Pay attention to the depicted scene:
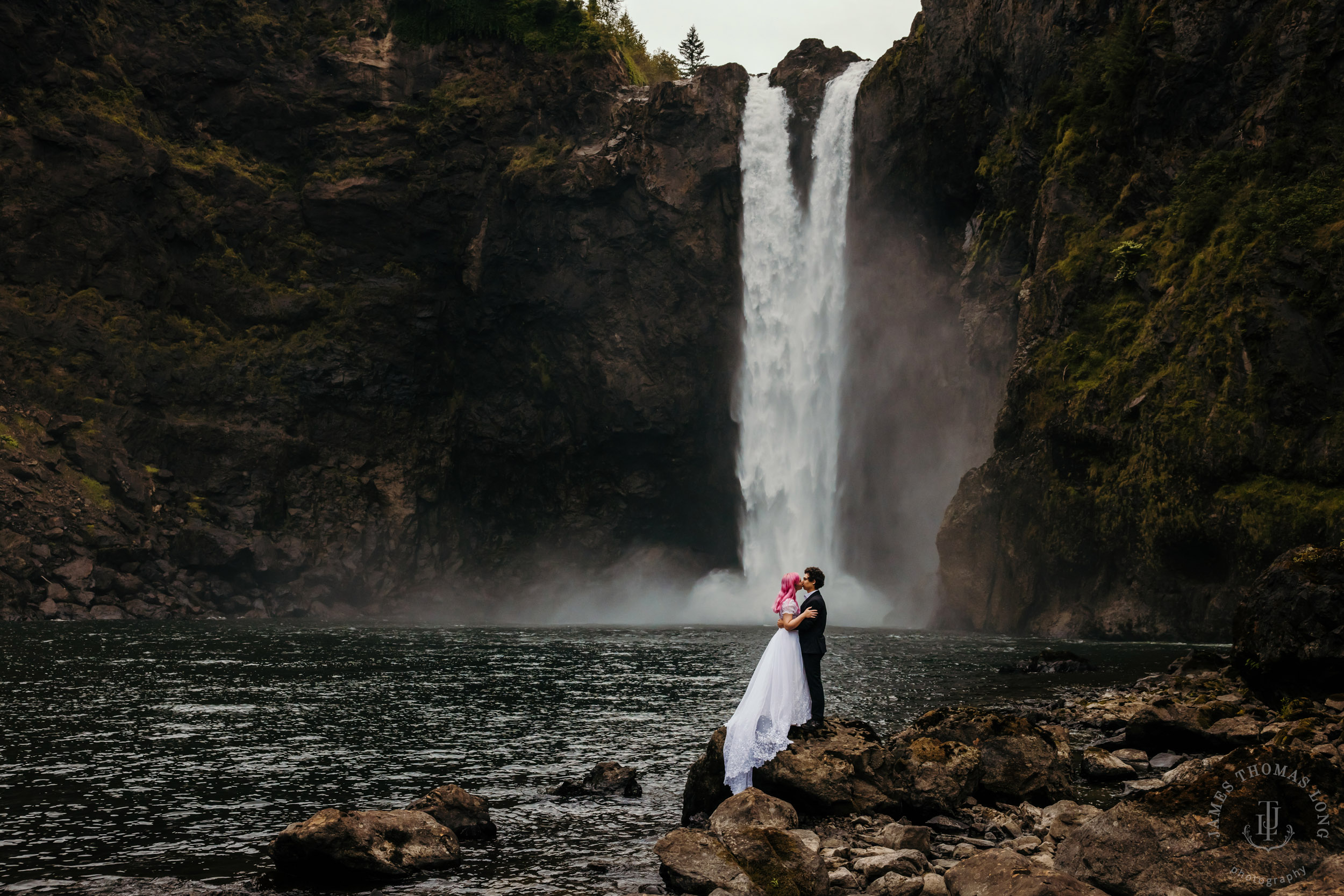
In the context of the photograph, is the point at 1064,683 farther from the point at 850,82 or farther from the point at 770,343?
the point at 850,82

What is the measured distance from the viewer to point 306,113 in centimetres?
7344

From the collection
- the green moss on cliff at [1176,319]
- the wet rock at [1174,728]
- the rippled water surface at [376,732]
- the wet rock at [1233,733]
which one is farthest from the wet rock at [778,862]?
the green moss on cliff at [1176,319]

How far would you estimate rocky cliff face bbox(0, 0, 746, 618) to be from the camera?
2532 inches

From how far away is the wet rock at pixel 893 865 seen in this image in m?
10.8

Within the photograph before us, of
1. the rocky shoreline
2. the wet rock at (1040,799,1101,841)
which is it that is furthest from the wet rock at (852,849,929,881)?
the wet rock at (1040,799,1101,841)

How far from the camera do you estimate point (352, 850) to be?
11.4 metres

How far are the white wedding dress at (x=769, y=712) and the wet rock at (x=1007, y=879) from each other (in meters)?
3.73

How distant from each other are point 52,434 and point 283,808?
5535cm

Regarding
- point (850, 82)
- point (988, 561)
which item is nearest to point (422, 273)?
point (850, 82)

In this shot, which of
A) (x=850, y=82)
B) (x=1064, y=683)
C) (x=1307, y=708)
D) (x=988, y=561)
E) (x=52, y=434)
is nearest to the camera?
(x=1307, y=708)

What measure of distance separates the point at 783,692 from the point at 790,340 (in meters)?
53.3

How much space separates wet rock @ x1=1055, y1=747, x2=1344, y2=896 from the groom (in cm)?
464

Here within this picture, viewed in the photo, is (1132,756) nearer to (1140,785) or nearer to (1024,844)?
(1140,785)

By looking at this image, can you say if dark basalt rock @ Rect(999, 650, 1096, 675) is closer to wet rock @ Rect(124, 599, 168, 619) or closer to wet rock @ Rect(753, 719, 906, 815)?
wet rock @ Rect(753, 719, 906, 815)
